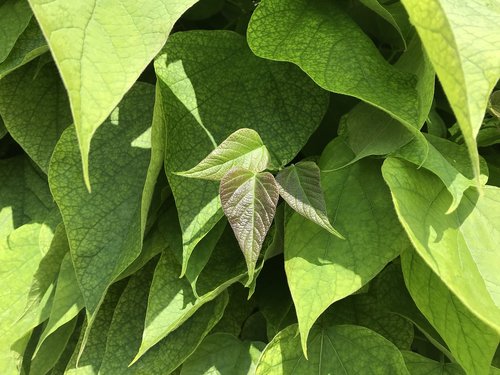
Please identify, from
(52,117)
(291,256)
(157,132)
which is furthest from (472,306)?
(52,117)

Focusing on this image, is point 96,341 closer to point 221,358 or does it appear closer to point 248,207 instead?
point 221,358

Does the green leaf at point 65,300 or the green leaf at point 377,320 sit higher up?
the green leaf at point 65,300

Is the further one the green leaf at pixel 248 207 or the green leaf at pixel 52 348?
the green leaf at pixel 52 348

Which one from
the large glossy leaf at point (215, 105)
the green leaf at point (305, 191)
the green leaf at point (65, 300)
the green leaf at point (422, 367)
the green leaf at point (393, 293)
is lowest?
the green leaf at point (422, 367)

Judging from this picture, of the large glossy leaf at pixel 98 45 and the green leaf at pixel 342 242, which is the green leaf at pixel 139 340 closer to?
the green leaf at pixel 342 242

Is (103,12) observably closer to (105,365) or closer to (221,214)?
(221,214)

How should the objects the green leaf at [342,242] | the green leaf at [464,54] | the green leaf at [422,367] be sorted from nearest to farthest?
the green leaf at [464,54], the green leaf at [342,242], the green leaf at [422,367]

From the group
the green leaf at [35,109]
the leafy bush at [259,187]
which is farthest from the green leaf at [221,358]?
the green leaf at [35,109]

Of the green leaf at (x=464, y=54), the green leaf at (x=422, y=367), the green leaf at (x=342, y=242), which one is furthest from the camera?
the green leaf at (x=422, y=367)
